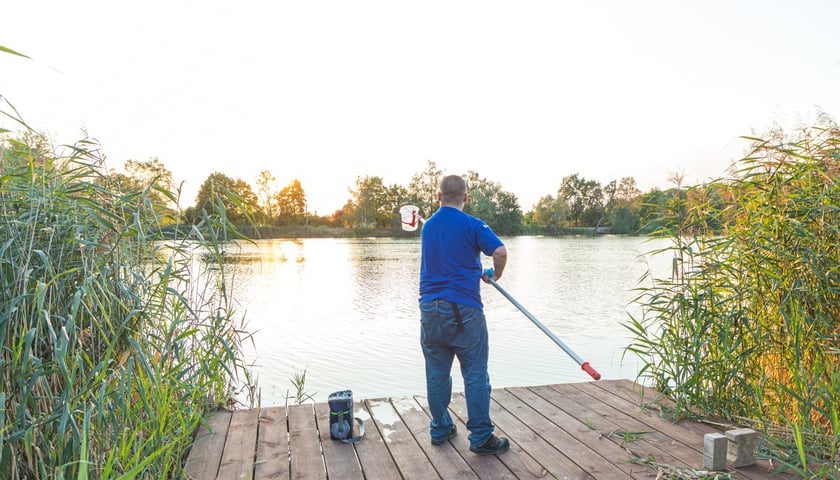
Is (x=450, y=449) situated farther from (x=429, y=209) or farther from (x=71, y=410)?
(x=429, y=209)

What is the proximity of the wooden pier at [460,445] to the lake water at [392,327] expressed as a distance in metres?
0.70

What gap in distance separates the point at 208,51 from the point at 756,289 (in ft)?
52.6

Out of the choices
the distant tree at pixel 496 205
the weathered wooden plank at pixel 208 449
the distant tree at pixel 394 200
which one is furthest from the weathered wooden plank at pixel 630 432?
the distant tree at pixel 496 205

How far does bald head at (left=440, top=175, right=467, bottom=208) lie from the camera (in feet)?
9.14

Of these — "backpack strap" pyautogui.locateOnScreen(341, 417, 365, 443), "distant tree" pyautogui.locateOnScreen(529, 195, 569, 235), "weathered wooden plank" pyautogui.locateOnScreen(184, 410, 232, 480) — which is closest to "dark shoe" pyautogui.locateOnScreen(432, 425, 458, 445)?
"backpack strap" pyautogui.locateOnScreen(341, 417, 365, 443)

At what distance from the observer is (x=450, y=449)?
2.83 metres

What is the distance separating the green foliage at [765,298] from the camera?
9.29 feet

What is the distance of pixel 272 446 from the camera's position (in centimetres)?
289

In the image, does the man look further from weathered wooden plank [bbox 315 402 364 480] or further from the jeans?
weathered wooden plank [bbox 315 402 364 480]

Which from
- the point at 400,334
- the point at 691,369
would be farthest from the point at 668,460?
the point at 400,334

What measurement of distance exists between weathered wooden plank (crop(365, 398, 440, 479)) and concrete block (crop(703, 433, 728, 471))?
1340 mm

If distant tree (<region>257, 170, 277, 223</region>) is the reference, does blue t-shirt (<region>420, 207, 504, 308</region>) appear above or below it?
below

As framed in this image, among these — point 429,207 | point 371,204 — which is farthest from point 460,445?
point 429,207

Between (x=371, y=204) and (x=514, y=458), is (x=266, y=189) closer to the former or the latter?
(x=371, y=204)
